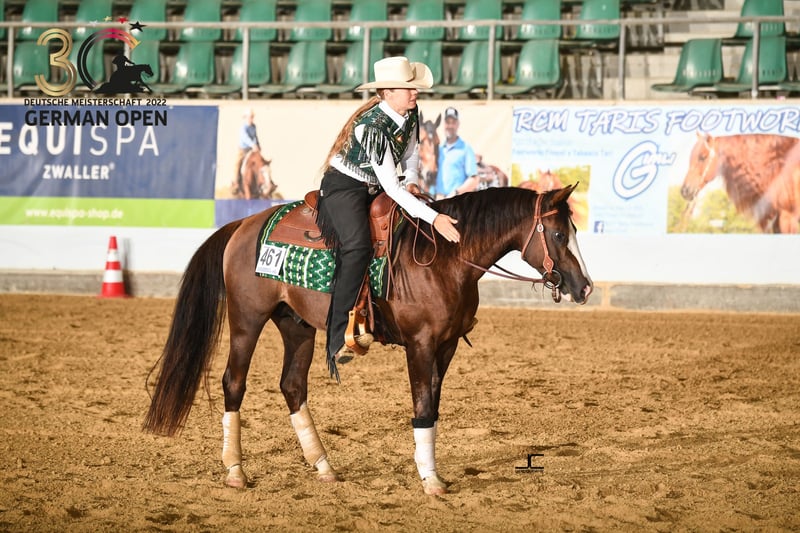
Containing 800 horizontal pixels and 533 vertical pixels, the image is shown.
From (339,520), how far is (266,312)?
1554 mm

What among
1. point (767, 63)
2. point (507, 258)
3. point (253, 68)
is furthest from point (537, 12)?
point (507, 258)

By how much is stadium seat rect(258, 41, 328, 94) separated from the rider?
Answer: 10.5m

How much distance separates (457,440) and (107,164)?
10.1m

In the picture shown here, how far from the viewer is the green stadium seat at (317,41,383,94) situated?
15151 mm

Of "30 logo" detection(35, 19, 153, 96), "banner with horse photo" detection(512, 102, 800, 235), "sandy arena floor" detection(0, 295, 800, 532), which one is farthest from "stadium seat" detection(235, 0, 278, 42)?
"sandy arena floor" detection(0, 295, 800, 532)

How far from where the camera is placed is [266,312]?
19.3 feet

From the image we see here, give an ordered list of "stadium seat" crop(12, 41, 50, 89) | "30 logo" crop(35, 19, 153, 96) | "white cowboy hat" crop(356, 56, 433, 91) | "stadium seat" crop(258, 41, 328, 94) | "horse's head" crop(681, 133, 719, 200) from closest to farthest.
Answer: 1. "white cowboy hat" crop(356, 56, 433, 91)
2. "horse's head" crop(681, 133, 719, 200)
3. "30 logo" crop(35, 19, 153, 96)
4. "stadium seat" crop(258, 41, 328, 94)
5. "stadium seat" crop(12, 41, 50, 89)

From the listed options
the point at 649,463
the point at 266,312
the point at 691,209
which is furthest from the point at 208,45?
the point at 649,463

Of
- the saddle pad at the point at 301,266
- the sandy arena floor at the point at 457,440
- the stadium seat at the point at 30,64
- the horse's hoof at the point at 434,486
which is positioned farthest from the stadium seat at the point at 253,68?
the horse's hoof at the point at 434,486

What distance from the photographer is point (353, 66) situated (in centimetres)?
1576

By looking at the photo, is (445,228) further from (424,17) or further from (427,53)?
(424,17)

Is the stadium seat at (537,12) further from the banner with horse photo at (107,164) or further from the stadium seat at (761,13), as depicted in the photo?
the banner with horse photo at (107,164)

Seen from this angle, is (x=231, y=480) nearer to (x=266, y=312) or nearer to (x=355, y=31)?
(x=266, y=312)

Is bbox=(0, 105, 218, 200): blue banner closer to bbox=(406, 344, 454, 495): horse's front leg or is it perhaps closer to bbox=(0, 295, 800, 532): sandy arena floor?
bbox=(0, 295, 800, 532): sandy arena floor
